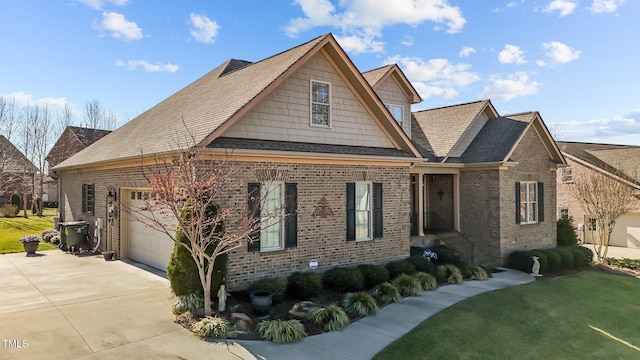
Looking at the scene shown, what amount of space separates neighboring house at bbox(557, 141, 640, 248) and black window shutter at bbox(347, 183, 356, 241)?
1977 cm

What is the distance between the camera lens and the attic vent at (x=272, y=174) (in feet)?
37.5

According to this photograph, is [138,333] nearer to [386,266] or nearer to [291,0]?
[386,266]

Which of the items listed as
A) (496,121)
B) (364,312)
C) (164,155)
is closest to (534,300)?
(364,312)

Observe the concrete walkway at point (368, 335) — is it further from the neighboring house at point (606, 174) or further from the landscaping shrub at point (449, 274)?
the neighboring house at point (606, 174)

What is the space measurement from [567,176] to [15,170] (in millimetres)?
46938

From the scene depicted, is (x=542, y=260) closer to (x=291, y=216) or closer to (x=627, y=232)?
(x=291, y=216)

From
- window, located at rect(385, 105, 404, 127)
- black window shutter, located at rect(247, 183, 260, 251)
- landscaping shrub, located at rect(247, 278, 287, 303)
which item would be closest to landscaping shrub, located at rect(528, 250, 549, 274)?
window, located at rect(385, 105, 404, 127)

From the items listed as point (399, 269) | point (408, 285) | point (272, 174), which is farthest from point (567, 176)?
point (272, 174)

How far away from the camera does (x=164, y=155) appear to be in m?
11.2

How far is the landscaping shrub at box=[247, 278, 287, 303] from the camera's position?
1059 cm

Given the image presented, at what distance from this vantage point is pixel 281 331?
27.8ft

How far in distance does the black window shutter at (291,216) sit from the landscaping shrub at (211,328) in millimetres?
3738

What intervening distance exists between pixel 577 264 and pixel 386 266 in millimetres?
10821

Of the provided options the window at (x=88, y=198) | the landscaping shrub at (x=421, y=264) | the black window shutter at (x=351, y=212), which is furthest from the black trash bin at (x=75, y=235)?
the landscaping shrub at (x=421, y=264)
